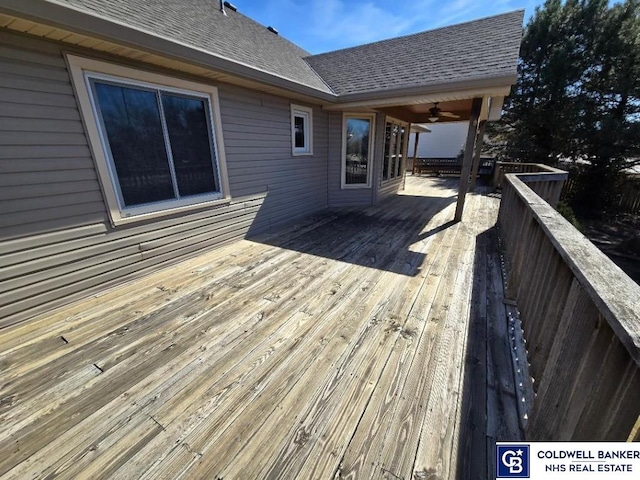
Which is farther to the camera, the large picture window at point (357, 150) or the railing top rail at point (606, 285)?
the large picture window at point (357, 150)

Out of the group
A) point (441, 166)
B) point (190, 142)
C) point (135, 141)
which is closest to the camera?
point (135, 141)

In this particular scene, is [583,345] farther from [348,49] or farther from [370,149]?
[348,49]

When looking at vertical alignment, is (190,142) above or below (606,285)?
above

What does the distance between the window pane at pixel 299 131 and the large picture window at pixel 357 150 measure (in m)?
1.21

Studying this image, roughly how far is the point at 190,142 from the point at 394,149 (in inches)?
241

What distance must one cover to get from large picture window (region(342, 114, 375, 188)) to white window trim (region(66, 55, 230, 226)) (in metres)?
3.54

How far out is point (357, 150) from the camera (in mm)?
6742

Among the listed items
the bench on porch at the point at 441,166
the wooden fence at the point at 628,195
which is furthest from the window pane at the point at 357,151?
the wooden fence at the point at 628,195

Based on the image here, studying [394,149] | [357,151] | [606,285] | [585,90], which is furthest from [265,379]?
[585,90]

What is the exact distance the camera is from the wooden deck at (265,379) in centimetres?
136

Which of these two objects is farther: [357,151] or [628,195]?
[628,195]

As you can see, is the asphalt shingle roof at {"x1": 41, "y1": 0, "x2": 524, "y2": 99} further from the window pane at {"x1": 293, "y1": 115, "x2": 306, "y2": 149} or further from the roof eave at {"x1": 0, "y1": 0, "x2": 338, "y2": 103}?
the window pane at {"x1": 293, "y1": 115, "x2": 306, "y2": 149}

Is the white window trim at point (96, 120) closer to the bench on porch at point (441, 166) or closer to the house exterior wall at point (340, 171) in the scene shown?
the house exterior wall at point (340, 171)

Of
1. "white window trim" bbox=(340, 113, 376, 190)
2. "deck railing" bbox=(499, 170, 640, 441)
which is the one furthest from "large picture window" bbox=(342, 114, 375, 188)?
"deck railing" bbox=(499, 170, 640, 441)
